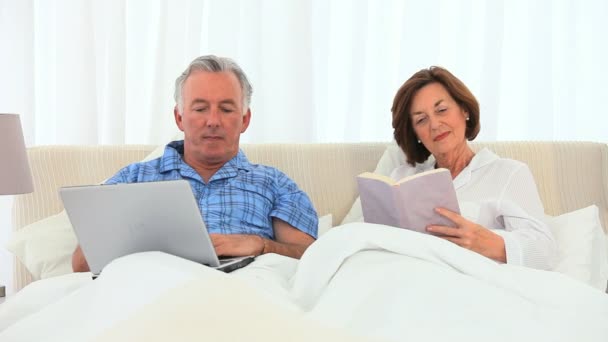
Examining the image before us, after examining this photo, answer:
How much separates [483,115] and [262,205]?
1.31 meters

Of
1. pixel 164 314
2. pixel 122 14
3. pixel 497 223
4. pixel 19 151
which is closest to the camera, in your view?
pixel 164 314

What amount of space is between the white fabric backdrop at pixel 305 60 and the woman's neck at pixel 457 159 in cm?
86

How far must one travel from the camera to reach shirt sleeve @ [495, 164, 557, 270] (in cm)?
177

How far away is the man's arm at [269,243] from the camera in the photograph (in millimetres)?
1774

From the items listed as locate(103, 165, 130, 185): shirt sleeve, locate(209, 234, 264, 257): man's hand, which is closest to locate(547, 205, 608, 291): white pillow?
locate(209, 234, 264, 257): man's hand

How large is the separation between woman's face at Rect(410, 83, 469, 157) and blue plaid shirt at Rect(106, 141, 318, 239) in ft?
1.34

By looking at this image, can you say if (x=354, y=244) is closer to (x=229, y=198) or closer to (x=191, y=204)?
(x=191, y=204)

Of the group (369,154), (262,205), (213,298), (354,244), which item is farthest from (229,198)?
(213,298)

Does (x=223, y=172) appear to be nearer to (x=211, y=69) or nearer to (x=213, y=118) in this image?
(x=213, y=118)

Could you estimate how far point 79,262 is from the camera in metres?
1.87

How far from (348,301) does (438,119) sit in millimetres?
1058

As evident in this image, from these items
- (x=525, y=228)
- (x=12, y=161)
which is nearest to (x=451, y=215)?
(x=525, y=228)

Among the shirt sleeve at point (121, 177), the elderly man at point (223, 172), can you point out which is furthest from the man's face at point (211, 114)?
the shirt sleeve at point (121, 177)

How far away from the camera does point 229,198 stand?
79.9 inches
